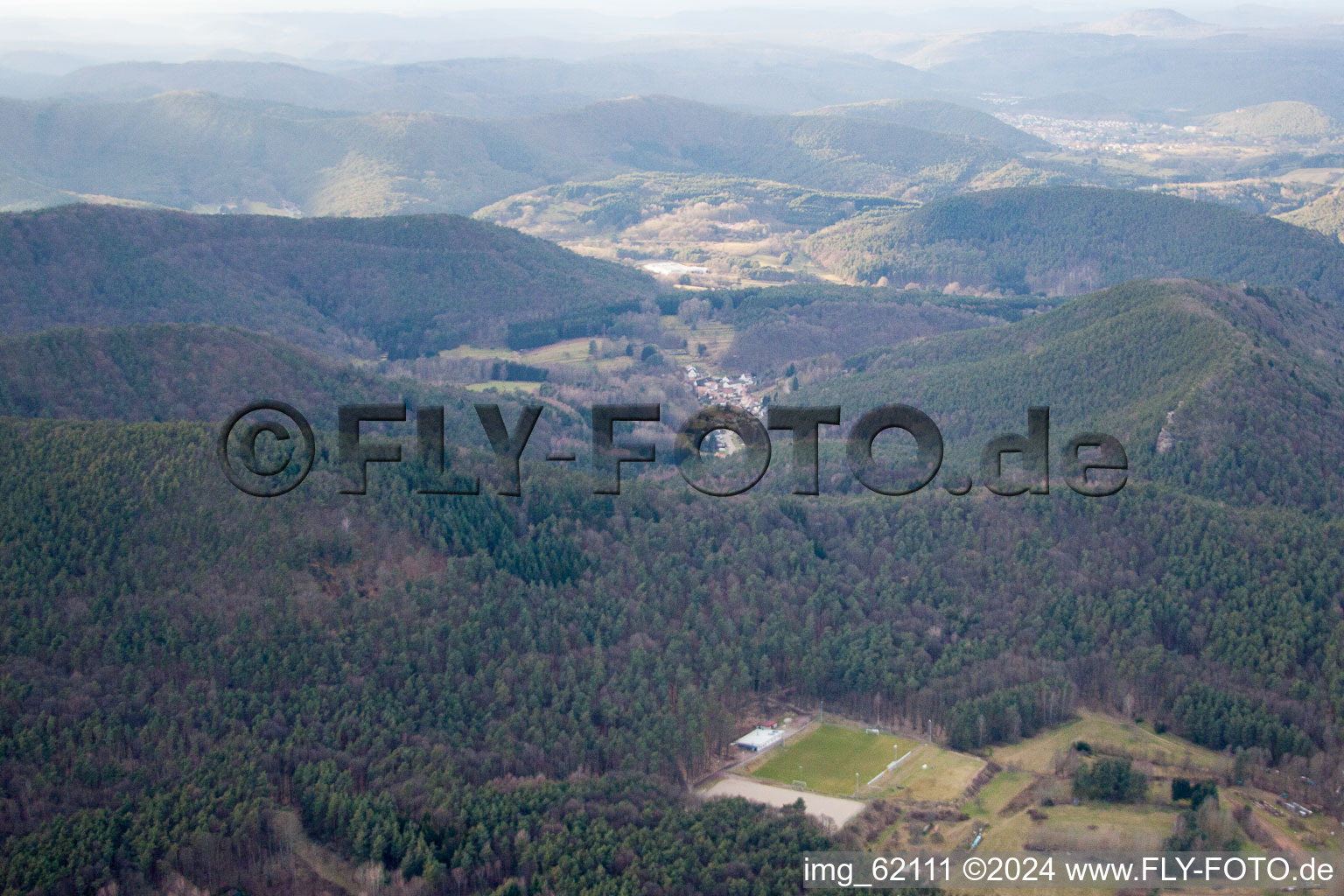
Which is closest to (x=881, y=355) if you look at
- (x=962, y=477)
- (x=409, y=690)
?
(x=962, y=477)

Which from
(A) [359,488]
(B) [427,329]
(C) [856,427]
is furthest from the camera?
(B) [427,329]

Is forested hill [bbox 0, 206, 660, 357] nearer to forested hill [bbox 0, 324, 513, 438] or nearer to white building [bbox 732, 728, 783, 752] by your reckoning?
forested hill [bbox 0, 324, 513, 438]

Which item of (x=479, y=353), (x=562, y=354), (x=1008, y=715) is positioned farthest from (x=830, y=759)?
(x=479, y=353)

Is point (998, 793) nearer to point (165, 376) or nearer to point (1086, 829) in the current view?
point (1086, 829)

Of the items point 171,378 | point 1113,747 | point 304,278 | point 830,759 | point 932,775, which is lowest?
point 932,775

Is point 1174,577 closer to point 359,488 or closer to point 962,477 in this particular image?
point 962,477
